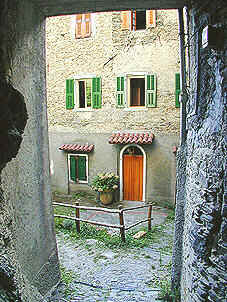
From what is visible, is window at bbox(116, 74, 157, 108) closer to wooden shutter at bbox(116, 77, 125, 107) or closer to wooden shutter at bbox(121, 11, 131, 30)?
wooden shutter at bbox(116, 77, 125, 107)

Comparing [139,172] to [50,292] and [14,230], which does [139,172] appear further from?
[14,230]

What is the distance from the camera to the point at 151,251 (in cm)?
688

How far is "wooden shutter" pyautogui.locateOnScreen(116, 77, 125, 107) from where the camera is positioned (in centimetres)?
1113

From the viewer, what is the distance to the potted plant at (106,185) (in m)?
11.0

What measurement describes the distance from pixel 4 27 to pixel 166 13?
8890 mm

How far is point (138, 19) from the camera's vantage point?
11055 millimetres

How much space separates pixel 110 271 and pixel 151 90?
7.16m

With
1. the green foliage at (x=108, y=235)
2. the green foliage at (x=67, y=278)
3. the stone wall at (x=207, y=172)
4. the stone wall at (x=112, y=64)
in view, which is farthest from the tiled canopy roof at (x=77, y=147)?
the stone wall at (x=207, y=172)

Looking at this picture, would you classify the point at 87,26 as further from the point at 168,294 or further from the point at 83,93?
the point at 168,294

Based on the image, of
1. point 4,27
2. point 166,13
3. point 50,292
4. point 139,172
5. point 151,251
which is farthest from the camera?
point 139,172

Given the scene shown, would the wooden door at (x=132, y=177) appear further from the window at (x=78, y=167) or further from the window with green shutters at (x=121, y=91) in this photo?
the window with green shutters at (x=121, y=91)

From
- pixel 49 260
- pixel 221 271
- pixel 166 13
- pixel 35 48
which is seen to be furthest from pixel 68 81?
pixel 221 271

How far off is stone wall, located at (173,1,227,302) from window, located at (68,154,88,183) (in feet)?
27.7

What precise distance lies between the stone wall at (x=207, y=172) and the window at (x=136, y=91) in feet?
22.8
